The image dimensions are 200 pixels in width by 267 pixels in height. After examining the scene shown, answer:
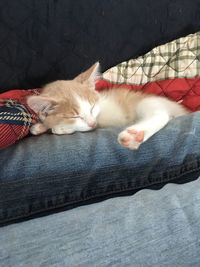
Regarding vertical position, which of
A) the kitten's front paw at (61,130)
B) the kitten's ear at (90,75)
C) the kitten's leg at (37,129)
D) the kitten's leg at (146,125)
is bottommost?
the kitten's front paw at (61,130)

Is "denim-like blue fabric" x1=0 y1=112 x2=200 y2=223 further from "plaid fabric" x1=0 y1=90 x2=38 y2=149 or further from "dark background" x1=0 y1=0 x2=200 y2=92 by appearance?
"dark background" x1=0 y1=0 x2=200 y2=92

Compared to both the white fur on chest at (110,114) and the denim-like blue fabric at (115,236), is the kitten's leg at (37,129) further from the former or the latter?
the denim-like blue fabric at (115,236)

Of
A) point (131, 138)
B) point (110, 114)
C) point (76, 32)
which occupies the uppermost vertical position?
point (76, 32)

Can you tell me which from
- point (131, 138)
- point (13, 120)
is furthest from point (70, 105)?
point (131, 138)

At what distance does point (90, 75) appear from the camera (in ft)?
4.08

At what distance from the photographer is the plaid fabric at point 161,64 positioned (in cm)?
137

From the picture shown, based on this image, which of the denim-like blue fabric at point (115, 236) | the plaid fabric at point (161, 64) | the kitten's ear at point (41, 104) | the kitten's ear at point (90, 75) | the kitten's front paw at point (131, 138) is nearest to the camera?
the denim-like blue fabric at point (115, 236)

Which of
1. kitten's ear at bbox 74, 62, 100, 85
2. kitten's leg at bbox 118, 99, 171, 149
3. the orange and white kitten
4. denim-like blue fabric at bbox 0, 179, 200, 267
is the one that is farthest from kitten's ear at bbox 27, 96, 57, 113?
denim-like blue fabric at bbox 0, 179, 200, 267

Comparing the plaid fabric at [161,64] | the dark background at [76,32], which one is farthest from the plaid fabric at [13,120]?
the plaid fabric at [161,64]

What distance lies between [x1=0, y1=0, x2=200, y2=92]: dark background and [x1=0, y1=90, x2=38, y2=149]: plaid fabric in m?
0.21

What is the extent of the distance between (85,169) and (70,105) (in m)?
0.33

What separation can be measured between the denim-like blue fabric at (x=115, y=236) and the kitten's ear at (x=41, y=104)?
0.44 meters

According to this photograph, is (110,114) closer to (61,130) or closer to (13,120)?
(61,130)

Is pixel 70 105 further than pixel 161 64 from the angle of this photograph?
No
